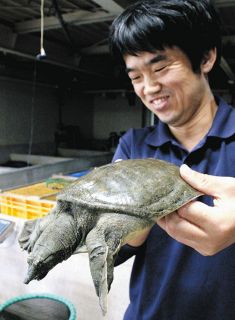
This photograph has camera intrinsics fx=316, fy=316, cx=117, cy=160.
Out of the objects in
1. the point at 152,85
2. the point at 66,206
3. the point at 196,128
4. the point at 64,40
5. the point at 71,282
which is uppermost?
the point at 64,40

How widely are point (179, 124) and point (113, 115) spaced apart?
7.02 m

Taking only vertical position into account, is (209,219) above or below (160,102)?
below

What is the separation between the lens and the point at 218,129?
3.69ft

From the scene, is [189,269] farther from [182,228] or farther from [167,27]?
[167,27]

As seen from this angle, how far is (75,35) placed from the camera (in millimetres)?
4469

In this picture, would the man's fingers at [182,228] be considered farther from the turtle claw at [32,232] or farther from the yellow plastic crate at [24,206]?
the yellow plastic crate at [24,206]

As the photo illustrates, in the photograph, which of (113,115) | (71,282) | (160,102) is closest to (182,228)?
(160,102)

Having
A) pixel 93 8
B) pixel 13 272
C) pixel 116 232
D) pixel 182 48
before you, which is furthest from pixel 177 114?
pixel 93 8

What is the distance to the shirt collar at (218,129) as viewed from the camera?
1.12 meters

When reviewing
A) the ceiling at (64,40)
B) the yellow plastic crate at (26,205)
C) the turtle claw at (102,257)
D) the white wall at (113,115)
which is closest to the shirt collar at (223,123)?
the turtle claw at (102,257)

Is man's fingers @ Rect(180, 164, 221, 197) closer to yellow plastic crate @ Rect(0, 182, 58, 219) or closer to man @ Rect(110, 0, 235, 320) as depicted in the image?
man @ Rect(110, 0, 235, 320)

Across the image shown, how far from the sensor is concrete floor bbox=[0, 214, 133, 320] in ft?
6.04

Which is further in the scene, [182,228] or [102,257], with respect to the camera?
[182,228]

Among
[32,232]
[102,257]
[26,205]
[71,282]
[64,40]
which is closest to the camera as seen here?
[102,257]
